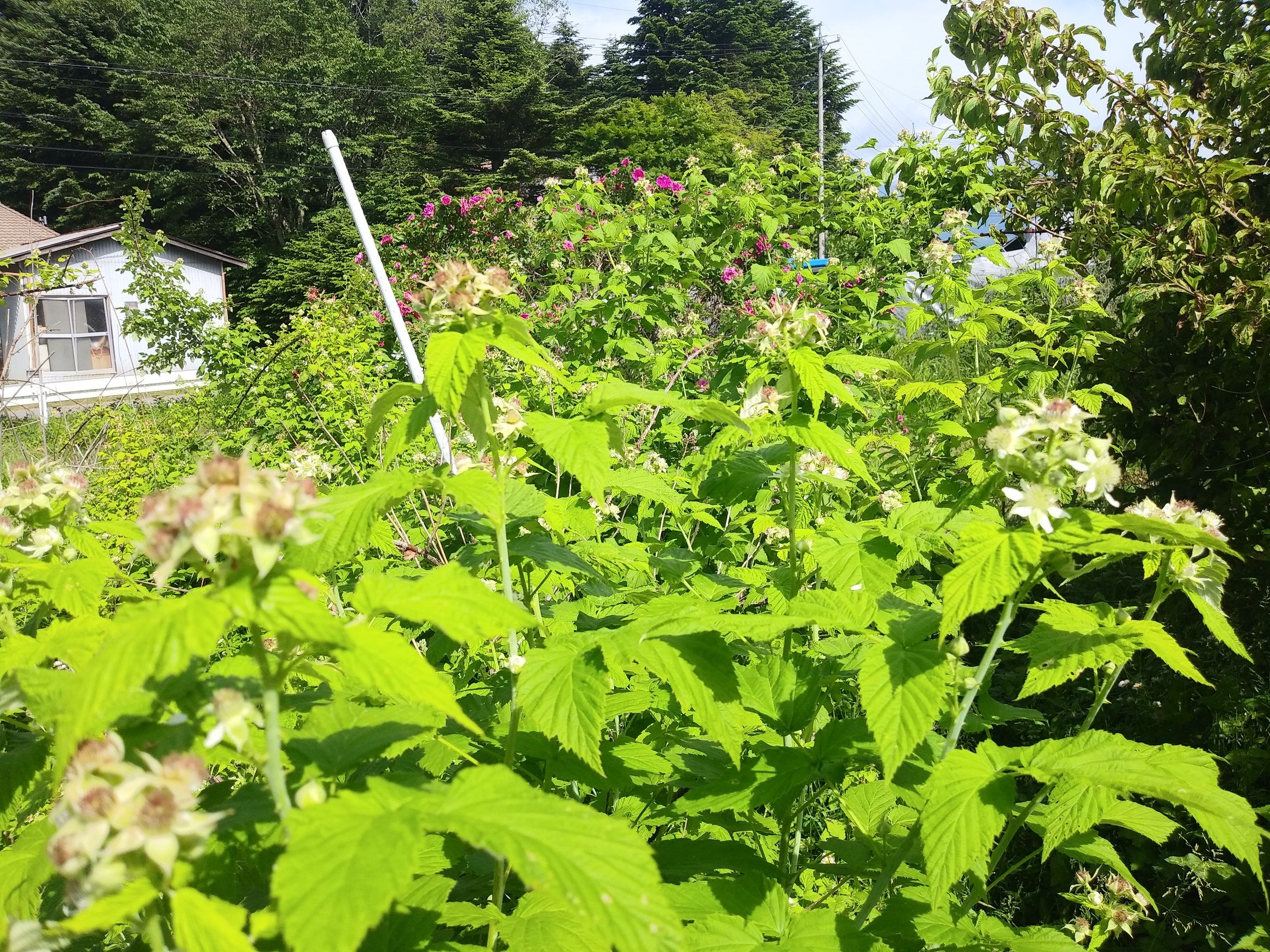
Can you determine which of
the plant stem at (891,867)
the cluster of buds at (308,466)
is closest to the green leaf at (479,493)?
the plant stem at (891,867)

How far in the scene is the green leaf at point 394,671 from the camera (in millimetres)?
813

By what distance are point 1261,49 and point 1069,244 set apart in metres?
1.07

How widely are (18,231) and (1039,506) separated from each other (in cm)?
2934

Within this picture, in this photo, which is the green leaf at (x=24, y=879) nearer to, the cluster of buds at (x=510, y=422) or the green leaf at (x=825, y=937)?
the cluster of buds at (x=510, y=422)

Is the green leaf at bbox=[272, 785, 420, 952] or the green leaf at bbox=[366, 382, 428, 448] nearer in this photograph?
the green leaf at bbox=[272, 785, 420, 952]

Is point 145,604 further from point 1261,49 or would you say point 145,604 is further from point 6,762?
point 1261,49

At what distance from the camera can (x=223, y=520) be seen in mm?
838

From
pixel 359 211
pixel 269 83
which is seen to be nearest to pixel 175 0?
pixel 269 83

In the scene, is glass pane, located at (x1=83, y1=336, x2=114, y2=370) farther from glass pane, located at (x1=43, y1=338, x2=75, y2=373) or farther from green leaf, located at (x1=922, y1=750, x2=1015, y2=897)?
green leaf, located at (x1=922, y1=750, x2=1015, y2=897)

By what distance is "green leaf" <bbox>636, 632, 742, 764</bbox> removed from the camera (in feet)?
4.10

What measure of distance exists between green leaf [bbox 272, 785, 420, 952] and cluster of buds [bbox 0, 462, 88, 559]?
1.09 meters

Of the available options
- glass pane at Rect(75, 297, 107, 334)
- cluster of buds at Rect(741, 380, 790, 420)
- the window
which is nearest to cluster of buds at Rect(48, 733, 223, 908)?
cluster of buds at Rect(741, 380, 790, 420)

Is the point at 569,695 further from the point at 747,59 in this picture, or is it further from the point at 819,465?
the point at 747,59

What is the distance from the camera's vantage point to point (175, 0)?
3644 centimetres
